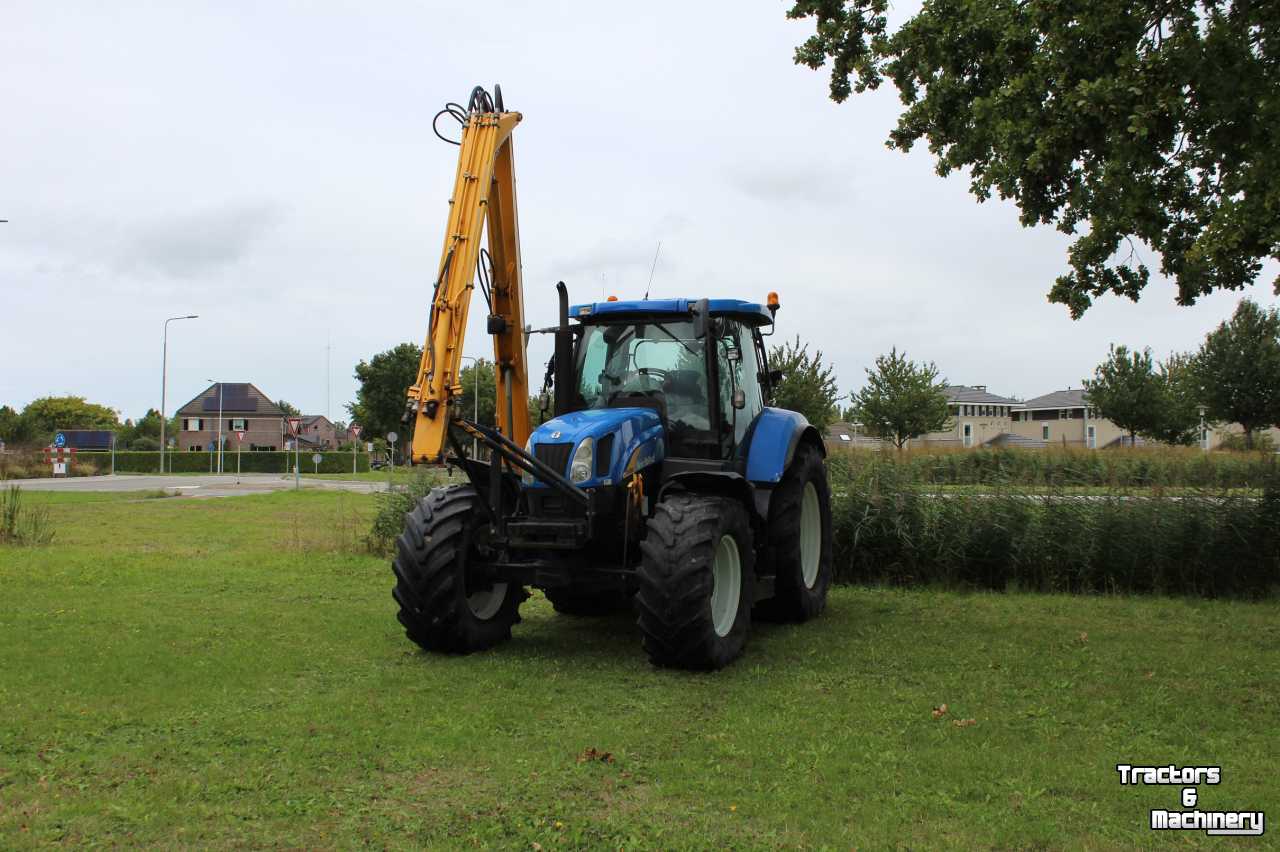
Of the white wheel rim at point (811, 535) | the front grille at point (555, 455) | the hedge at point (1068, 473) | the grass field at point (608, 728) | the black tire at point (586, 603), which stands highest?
the front grille at point (555, 455)

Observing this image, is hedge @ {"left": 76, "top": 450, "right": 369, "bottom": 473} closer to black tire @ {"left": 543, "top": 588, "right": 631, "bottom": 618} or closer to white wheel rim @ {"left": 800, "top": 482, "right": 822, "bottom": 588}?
black tire @ {"left": 543, "top": 588, "right": 631, "bottom": 618}

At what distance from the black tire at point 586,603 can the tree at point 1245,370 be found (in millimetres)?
34531

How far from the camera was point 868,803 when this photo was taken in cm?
450

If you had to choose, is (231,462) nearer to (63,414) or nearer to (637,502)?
(63,414)

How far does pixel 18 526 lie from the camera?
47.2 ft

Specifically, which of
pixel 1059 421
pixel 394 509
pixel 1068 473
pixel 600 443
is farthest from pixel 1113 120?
pixel 1059 421

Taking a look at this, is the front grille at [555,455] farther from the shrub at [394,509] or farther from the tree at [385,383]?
the tree at [385,383]

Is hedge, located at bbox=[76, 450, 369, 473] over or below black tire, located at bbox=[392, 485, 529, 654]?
over

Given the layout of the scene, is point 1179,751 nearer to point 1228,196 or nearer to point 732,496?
point 732,496

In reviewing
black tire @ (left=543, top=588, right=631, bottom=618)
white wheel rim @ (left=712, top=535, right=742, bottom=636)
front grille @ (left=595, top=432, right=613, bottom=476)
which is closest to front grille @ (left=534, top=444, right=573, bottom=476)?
front grille @ (left=595, top=432, right=613, bottom=476)

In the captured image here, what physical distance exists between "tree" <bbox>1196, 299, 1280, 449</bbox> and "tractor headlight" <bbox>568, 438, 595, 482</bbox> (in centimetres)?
3624

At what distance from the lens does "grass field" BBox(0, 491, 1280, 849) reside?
428 centimetres

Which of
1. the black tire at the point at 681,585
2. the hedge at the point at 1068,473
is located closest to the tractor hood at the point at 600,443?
the black tire at the point at 681,585

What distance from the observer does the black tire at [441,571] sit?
714cm
